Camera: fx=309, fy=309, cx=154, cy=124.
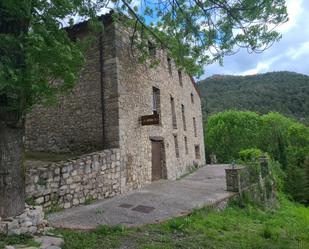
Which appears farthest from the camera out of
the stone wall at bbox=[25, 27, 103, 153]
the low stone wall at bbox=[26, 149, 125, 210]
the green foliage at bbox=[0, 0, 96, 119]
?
the stone wall at bbox=[25, 27, 103, 153]

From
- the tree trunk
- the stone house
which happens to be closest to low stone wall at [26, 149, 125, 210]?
the stone house

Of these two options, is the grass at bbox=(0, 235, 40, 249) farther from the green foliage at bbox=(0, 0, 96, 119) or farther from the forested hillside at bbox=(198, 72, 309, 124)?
the forested hillside at bbox=(198, 72, 309, 124)

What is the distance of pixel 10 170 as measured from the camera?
5.15 meters

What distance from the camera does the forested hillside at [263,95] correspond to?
186 ft

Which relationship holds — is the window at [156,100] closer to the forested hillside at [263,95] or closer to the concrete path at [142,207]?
the concrete path at [142,207]

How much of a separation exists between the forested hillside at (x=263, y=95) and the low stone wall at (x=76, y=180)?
45.9 metres

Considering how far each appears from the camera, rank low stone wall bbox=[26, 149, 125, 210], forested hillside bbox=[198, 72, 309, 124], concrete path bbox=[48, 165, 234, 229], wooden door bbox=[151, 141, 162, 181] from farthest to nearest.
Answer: forested hillside bbox=[198, 72, 309, 124]
wooden door bbox=[151, 141, 162, 181]
low stone wall bbox=[26, 149, 125, 210]
concrete path bbox=[48, 165, 234, 229]

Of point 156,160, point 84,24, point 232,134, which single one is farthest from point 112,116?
point 232,134

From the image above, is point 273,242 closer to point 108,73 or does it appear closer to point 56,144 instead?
point 108,73

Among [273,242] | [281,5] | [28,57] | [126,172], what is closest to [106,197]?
[126,172]

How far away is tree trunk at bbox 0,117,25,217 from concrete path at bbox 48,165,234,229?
1296mm

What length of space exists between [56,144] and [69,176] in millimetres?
3863

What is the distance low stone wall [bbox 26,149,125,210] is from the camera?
7281 millimetres

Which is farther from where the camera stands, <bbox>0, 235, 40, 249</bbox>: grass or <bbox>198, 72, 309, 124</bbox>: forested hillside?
<bbox>198, 72, 309, 124</bbox>: forested hillside
